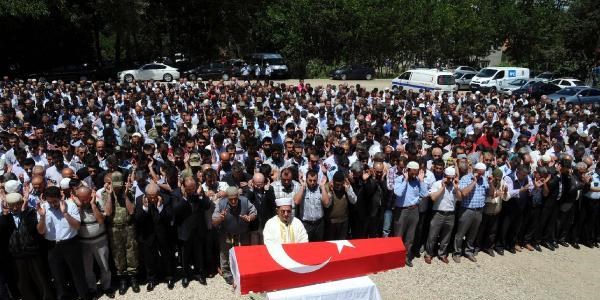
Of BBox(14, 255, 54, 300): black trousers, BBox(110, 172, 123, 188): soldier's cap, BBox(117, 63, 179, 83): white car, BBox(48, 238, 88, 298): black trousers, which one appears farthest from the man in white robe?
BBox(117, 63, 179, 83): white car

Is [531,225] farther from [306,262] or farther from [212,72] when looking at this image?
[212,72]

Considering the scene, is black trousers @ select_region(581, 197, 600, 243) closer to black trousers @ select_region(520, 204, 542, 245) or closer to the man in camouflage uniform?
black trousers @ select_region(520, 204, 542, 245)

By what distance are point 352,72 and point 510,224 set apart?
2650 centimetres

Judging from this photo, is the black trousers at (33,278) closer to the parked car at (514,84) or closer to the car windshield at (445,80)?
the car windshield at (445,80)

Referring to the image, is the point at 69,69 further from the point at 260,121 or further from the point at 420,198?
the point at 420,198

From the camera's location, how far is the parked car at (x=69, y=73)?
2664cm

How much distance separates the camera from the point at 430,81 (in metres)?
21.9

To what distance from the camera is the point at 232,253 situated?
13.8 feet

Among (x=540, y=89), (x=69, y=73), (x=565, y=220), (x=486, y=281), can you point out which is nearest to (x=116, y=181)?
(x=486, y=281)

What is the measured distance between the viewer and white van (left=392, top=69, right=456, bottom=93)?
2152 cm

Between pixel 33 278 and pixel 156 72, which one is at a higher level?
pixel 156 72

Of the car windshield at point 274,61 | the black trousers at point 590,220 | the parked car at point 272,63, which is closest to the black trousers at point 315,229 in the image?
the black trousers at point 590,220

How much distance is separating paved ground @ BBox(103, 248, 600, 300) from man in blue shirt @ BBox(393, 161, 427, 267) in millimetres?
518

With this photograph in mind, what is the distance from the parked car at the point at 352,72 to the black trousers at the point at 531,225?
84.0ft
